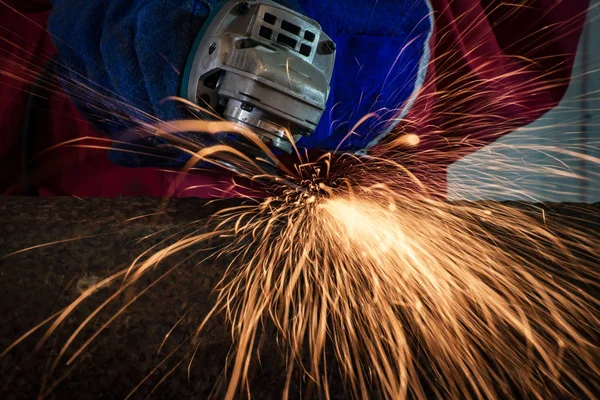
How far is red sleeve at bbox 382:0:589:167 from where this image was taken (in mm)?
1286

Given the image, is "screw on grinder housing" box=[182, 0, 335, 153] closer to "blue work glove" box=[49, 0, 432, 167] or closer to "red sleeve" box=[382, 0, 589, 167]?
"blue work glove" box=[49, 0, 432, 167]

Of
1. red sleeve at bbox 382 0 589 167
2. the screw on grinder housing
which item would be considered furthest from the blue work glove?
red sleeve at bbox 382 0 589 167

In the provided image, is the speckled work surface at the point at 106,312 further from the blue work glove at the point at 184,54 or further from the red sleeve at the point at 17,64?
the red sleeve at the point at 17,64

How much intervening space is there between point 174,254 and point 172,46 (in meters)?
0.38

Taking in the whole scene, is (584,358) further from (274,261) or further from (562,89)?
(562,89)

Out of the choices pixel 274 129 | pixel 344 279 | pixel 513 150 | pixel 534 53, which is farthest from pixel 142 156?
pixel 513 150

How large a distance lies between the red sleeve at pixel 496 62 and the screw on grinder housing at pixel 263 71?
46 cm

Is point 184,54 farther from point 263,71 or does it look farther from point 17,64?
point 17,64

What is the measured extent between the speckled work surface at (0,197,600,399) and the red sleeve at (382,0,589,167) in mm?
696

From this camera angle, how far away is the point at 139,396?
0.72m

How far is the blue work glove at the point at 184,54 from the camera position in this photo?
95cm

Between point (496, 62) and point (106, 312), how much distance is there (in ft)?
3.26

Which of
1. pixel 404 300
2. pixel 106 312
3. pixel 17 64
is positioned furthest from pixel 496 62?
pixel 17 64


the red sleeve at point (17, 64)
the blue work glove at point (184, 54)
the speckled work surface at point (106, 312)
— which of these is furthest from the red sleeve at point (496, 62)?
the red sleeve at point (17, 64)
